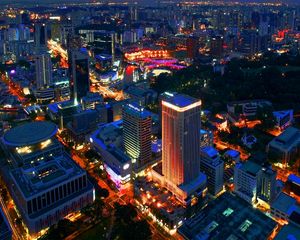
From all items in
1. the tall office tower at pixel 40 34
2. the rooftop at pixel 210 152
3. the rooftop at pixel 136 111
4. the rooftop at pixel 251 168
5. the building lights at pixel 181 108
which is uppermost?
the tall office tower at pixel 40 34

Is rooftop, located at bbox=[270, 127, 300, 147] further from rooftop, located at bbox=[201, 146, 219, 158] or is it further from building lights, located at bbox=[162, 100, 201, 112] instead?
building lights, located at bbox=[162, 100, 201, 112]

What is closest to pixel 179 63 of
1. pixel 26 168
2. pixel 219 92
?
pixel 219 92

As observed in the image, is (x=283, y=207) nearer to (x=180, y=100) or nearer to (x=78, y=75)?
(x=180, y=100)

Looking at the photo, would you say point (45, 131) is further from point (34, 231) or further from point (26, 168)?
point (34, 231)

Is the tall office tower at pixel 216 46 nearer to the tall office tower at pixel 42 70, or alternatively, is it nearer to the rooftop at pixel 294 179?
the tall office tower at pixel 42 70

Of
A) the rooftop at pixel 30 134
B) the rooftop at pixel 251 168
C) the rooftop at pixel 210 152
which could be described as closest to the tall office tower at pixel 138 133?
the rooftop at pixel 210 152

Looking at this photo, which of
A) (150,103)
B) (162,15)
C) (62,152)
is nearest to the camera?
(62,152)
